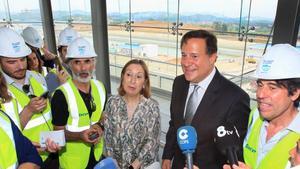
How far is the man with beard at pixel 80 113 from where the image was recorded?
2004 millimetres

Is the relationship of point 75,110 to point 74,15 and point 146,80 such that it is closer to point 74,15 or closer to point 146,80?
point 146,80

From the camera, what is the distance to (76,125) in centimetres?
206

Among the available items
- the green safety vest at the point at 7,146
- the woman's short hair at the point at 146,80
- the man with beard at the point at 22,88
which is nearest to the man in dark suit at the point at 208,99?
the woman's short hair at the point at 146,80

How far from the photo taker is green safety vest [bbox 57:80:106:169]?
2.03 m

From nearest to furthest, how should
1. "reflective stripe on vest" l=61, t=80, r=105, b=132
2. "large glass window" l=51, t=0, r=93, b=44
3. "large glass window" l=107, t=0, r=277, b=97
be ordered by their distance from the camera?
"reflective stripe on vest" l=61, t=80, r=105, b=132 < "large glass window" l=107, t=0, r=277, b=97 < "large glass window" l=51, t=0, r=93, b=44

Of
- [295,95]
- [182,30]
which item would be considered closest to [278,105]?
[295,95]

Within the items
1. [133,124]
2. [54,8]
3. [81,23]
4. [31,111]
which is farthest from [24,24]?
[133,124]

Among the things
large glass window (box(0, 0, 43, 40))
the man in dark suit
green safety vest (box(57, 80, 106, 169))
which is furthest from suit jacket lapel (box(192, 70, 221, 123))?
Result: large glass window (box(0, 0, 43, 40))

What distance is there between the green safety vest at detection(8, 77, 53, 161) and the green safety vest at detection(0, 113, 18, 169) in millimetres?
812

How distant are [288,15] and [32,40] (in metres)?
2.96

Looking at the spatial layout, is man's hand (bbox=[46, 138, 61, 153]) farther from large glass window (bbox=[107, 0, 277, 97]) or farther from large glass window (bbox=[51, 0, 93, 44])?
large glass window (bbox=[51, 0, 93, 44])

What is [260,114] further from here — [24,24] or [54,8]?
[24,24]

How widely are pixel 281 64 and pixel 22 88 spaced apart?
1.91 metres

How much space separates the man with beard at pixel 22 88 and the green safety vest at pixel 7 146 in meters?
0.69
